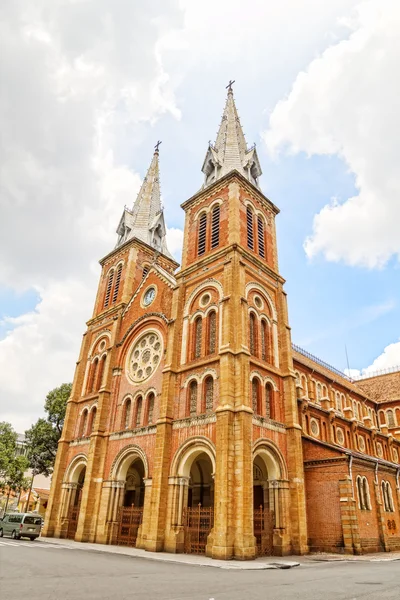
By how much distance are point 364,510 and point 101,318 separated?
25257mm

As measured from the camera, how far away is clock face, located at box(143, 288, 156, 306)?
106 ft

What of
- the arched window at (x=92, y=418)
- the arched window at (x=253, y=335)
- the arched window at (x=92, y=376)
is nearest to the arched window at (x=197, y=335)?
the arched window at (x=253, y=335)

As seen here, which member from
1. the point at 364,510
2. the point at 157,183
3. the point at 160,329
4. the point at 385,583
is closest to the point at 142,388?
the point at 160,329

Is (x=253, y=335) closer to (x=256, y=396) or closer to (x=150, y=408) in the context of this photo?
(x=256, y=396)

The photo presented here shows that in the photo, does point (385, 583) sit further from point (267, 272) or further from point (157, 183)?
point (157, 183)

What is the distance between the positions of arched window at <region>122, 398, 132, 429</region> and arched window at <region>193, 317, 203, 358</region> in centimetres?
706

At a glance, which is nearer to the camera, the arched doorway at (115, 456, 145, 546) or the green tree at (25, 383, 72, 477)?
the arched doorway at (115, 456, 145, 546)

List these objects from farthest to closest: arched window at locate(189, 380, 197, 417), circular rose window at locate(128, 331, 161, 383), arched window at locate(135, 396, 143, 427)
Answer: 1. circular rose window at locate(128, 331, 161, 383)
2. arched window at locate(135, 396, 143, 427)
3. arched window at locate(189, 380, 197, 417)

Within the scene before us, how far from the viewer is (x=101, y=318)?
123 ft

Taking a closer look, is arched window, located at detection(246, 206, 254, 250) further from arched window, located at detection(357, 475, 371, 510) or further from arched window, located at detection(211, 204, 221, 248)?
arched window, located at detection(357, 475, 371, 510)

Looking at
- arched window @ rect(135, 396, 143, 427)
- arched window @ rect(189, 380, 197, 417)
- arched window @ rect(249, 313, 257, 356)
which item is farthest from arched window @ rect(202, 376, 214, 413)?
arched window @ rect(135, 396, 143, 427)

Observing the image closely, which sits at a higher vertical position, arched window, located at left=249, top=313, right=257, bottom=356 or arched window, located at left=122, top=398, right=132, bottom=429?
arched window, located at left=249, top=313, right=257, bottom=356

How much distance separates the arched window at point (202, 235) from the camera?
102 feet

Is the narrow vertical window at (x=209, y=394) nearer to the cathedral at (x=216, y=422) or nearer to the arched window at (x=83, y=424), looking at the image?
the cathedral at (x=216, y=422)
